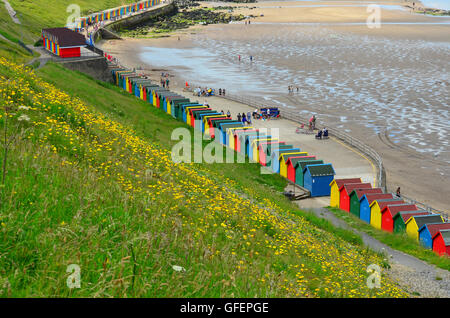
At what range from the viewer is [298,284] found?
399 inches

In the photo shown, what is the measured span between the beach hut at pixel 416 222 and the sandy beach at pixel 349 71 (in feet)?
17.7

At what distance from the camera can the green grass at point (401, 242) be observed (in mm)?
19858

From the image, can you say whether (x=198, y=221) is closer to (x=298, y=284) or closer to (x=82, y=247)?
(x=298, y=284)

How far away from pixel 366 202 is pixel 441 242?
500 cm

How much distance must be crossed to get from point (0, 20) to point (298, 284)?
195 feet

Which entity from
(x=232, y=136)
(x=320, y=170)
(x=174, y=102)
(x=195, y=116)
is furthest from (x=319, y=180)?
(x=174, y=102)

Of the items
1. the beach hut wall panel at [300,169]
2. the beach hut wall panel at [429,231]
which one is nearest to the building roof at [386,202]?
the beach hut wall panel at [429,231]

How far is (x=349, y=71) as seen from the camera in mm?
72812

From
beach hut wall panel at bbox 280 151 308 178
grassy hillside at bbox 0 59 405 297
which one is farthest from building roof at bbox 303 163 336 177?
grassy hillside at bbox 0 59 405 297

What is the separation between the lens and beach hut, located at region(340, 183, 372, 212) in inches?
1067

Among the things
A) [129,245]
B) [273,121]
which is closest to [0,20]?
[273,121]

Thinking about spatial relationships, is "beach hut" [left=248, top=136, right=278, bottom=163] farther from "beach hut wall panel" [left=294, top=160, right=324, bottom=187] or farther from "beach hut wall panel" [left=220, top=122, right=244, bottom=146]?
"beach hut wall panel" [left=294, top=160, right=324, bottom=187]

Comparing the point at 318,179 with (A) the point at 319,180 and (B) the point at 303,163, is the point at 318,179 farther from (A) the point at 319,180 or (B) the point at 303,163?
(B) the point at 303,163
